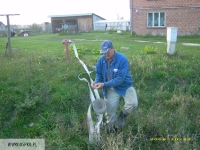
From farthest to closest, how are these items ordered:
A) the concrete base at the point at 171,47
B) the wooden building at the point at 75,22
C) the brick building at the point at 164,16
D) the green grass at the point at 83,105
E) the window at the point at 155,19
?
the wooden building at the point at 75,22 < the window at the point at 155,19 < the brick building at the point at 164,16 < the concrete base at the point at 171,47 < the green grass at the point at 83,105

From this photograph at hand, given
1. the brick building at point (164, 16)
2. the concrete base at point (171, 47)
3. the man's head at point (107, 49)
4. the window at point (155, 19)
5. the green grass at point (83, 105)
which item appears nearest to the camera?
the man's head at point (107, 49)

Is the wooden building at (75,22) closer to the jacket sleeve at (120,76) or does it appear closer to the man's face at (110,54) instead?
the man's face at (110,54)

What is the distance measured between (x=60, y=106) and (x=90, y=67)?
7.37ft

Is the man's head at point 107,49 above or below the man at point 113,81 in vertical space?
above

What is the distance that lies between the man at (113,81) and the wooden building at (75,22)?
2966cm

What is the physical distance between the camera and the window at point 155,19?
21000 millimetres

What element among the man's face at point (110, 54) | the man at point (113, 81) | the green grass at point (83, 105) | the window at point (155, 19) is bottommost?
the green grass at point (83, 105)

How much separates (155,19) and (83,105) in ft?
56.0

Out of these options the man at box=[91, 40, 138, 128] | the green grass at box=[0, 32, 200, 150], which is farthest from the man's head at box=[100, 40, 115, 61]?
the green grass at box=[0, 32, 200, 150]

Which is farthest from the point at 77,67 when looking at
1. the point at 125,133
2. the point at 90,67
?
the point at 125,133

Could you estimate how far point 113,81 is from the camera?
427 centimetres

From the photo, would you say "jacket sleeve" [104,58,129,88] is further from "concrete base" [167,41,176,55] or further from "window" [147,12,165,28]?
"window" [147,12,165,28]

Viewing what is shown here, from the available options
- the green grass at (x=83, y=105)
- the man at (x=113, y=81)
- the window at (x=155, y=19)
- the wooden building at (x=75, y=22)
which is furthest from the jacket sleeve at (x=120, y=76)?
the wooden building at (x=75, y=22)

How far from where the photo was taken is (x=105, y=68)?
4520 millimetres
